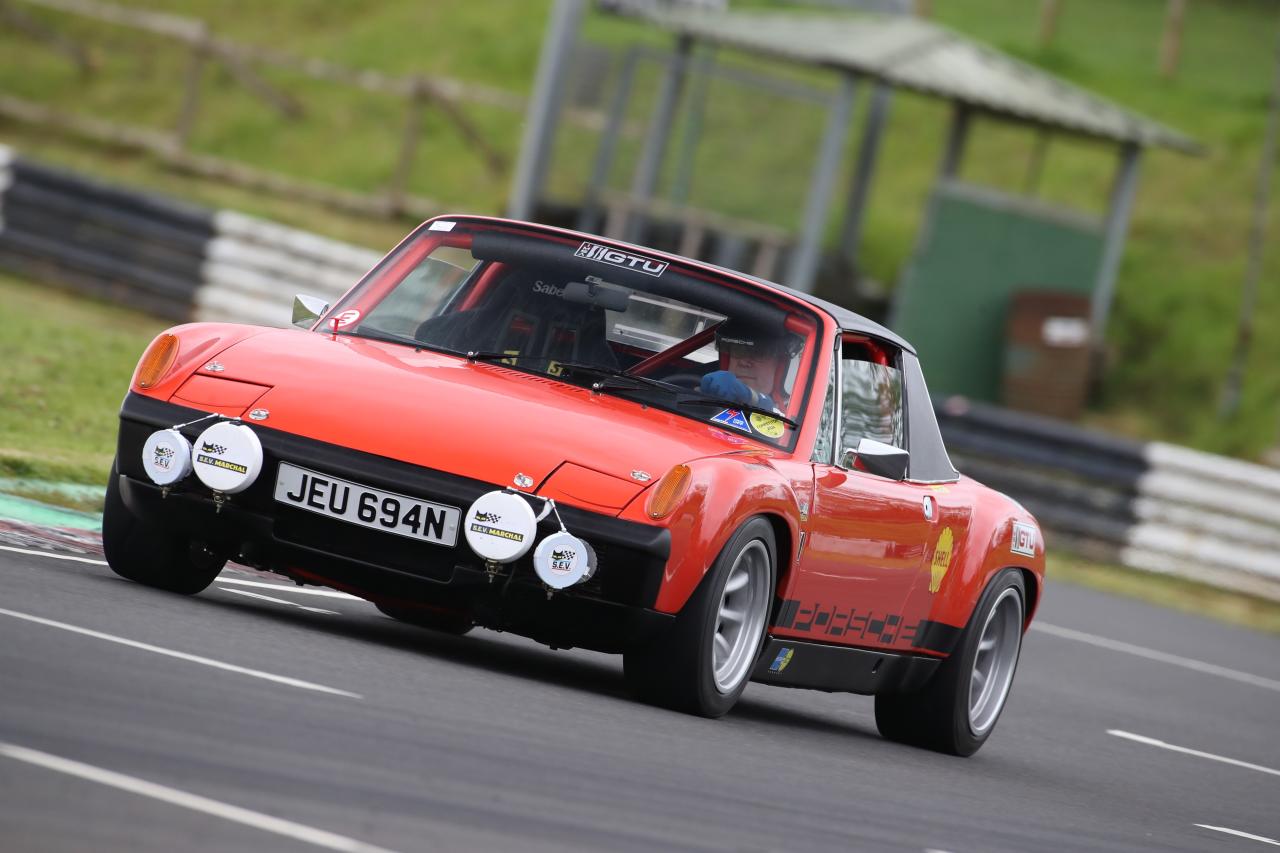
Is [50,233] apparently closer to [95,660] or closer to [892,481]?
[892,481]

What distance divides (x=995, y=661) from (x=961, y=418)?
33.5 feet

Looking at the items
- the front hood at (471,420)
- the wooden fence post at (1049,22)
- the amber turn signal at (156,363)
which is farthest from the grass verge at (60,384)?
the wooden fence post at (1049,22)

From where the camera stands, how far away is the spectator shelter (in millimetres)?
24422

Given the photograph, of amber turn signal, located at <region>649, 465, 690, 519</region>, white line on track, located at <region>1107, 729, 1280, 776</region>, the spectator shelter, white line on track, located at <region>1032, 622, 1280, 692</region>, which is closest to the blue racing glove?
amber turn signal, located at <region>649, 465, 690, 519</region>

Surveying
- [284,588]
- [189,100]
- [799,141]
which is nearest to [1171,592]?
[799,141]

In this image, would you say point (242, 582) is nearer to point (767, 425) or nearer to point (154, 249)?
point (767, 425)

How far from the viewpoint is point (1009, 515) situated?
9.34 meters

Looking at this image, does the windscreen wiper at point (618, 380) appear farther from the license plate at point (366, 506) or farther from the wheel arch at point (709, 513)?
the license plate at point (366, 506)

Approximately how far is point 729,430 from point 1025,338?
→ 1748 cm

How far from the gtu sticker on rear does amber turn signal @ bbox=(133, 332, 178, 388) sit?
1.54 m

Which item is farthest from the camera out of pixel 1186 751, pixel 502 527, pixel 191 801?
pixel 1186 751

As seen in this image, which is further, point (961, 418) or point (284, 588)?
point (961, 418)

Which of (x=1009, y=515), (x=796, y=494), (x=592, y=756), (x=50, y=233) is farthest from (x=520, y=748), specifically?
(x=50, y=233)

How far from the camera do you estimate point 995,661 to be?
9.39m
